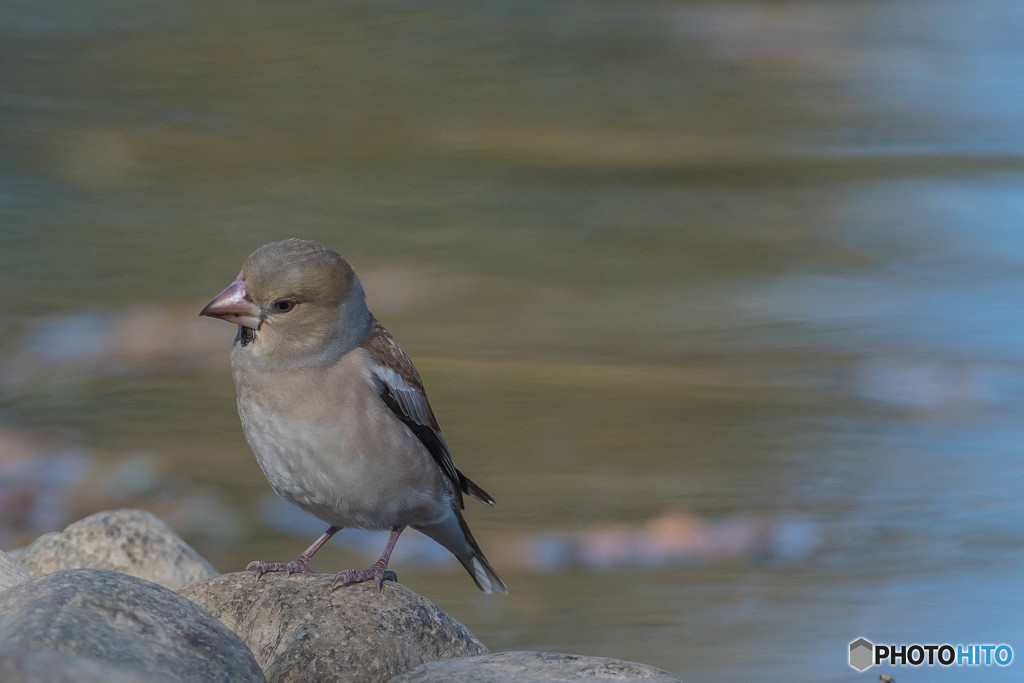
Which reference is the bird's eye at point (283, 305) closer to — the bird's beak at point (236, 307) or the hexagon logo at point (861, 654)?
the bird's beak at point (236, 307)

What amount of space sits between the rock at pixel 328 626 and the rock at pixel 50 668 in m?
1.12

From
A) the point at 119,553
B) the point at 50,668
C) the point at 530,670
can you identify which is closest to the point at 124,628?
the point at 50,668

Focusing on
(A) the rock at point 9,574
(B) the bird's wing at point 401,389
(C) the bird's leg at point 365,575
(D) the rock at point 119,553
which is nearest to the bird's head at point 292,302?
(B) the bird's wing at point 401,389

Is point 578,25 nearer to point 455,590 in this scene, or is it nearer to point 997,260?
point 997,260

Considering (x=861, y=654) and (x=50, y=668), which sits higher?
(x=50, y=668)

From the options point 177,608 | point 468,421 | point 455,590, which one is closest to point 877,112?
point 468,421

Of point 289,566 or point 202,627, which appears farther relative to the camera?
point 289,566

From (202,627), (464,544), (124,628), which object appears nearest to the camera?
(124,628)

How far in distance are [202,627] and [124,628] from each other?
248 mm

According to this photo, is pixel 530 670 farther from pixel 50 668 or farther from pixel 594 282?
pixel 594 282

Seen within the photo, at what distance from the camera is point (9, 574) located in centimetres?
404

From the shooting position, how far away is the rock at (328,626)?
3949mm

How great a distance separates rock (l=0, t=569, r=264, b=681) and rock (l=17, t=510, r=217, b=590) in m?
1.31

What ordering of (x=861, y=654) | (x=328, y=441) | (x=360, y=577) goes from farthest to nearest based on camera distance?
(x=861, y=654) < (x=360, y=577) < (x=328, y=441)
